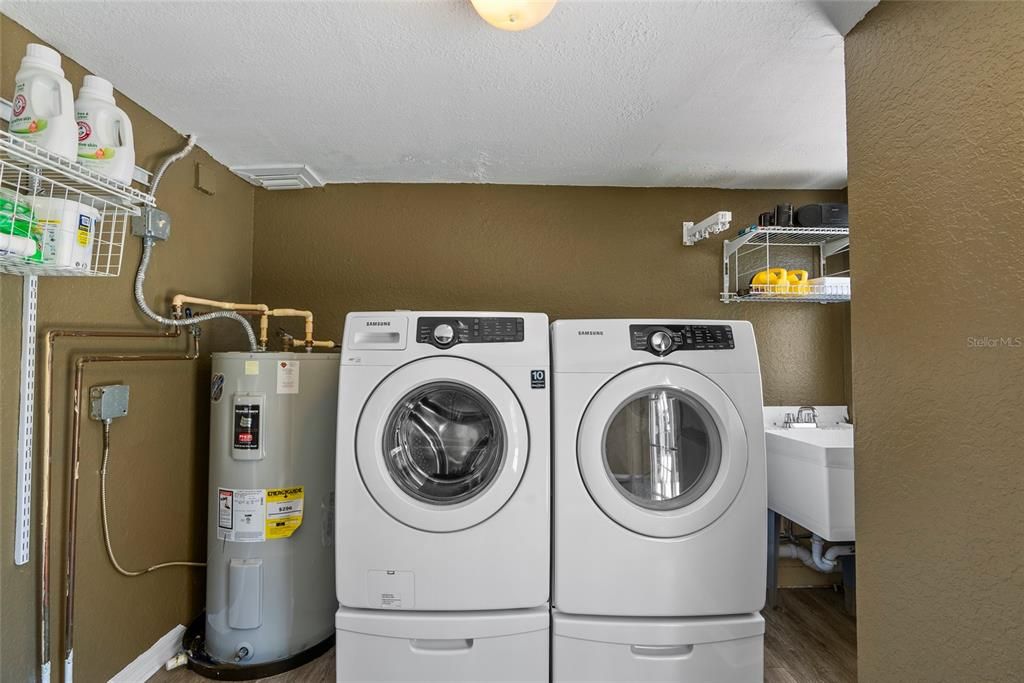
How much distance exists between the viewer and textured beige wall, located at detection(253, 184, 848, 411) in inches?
107

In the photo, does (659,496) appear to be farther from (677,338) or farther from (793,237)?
(793,237)

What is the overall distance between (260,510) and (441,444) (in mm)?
737

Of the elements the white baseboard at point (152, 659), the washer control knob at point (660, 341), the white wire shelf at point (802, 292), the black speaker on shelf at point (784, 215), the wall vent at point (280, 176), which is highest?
the wall vent at point (280, 176)

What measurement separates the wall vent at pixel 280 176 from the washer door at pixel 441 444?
1.35 meters

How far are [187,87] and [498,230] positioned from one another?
1.44m

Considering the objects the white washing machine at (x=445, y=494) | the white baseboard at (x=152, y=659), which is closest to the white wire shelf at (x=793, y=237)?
the white washing machine at (x=445, y=494)

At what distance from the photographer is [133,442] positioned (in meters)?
1.86

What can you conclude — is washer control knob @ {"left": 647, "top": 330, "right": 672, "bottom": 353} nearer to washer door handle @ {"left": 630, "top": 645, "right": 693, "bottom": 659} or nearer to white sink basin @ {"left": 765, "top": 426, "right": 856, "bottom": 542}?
white sink basin @ {"left": 765, "top": 426, "right": 856, "bottom": 542}

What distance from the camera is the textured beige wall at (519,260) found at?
8.92 ft

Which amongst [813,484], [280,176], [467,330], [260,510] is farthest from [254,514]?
[813,484]

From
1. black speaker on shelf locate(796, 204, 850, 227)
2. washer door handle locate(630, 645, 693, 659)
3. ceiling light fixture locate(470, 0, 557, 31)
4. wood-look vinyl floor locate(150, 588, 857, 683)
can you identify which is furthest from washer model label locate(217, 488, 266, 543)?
black speaker on shelf locate(796, 204, 850, 227)

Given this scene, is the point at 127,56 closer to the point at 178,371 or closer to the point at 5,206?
the point at 5,206

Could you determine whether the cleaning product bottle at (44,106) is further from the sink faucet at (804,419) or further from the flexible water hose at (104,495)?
the sink faucet at (804,419)

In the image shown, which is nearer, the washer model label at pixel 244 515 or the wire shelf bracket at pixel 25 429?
the wire shelf bracket at pixel 25 429
